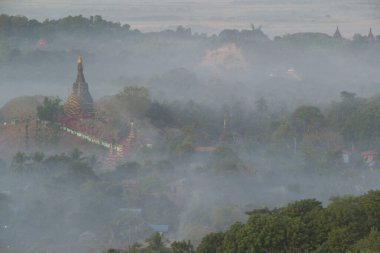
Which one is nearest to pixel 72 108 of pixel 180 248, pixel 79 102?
pixel 79 102

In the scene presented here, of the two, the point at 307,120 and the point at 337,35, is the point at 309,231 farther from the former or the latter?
the point at 337,35

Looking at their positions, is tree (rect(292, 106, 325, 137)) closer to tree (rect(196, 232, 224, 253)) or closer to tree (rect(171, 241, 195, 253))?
tree (rect(171, 241, 195, 253))

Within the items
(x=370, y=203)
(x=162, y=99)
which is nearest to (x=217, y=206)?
(x=370, y=203)

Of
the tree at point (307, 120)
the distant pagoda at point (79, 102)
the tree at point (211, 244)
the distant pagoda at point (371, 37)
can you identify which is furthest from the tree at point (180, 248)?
the distant pagoda at point (371, 37)

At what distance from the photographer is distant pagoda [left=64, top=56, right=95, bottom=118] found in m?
53.4

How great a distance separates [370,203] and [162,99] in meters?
45.3

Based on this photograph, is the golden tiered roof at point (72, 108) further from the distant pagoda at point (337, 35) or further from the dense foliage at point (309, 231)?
the distant pagoda at point (337, 35)

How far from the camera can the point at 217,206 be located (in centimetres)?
3447

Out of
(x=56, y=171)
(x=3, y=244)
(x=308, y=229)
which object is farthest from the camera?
(x=56, y=171)

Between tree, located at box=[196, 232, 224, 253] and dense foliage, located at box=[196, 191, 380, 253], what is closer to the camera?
dense foliage, located at box=[196, 191, 380, 253]

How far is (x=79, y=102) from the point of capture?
54.3m

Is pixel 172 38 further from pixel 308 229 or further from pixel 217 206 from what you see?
pixel 308 229

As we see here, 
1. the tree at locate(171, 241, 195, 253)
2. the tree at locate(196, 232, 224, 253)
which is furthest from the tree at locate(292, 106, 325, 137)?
the tree at locate(196, 232, 224, 253)

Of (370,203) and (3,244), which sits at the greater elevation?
(370,203)
